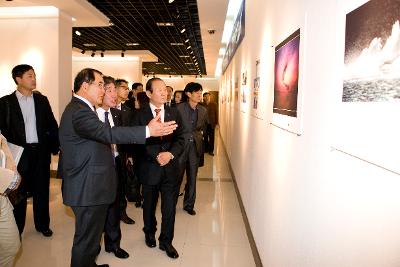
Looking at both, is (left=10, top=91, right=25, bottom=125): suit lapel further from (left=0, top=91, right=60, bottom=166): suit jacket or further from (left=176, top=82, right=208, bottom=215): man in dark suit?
(left=176, top=82, right=208, bottom=215): man in dark suit

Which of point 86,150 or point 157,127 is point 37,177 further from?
point 157,127

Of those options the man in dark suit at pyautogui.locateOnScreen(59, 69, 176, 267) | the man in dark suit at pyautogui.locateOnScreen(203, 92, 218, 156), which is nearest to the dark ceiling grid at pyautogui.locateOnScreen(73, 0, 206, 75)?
the man in dark suit at pyautogui.locateOnScreen(203, 92, 218, 156)

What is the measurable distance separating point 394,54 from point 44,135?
3.70 metres

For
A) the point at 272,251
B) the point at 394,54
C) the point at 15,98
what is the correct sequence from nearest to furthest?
1. the point at 394,54
2. the point at 272,251
3. the point at 15,98

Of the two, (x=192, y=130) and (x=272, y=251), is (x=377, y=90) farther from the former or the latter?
(x=192, y=130)

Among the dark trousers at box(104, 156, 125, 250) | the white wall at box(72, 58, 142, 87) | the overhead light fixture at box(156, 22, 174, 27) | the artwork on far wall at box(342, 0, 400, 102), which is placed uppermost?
the overhead light fixture at box(156, 22, 174, 27)

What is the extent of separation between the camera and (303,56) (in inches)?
71.3

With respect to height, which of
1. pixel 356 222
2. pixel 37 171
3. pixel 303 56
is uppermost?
pixel 303 56

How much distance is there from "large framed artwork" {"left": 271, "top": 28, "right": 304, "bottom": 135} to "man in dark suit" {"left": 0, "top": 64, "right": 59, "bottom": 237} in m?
2.67

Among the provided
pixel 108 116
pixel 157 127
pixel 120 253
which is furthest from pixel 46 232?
pixel 157 127

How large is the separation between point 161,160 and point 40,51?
472 centimetres

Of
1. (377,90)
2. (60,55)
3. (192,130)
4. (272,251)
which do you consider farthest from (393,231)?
(60,55)

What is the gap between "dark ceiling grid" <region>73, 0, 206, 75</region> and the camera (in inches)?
295

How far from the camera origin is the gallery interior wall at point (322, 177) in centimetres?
101
